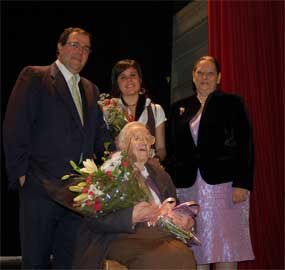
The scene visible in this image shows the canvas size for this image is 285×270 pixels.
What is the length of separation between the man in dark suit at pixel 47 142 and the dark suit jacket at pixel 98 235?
27 cm

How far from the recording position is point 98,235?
2.65m

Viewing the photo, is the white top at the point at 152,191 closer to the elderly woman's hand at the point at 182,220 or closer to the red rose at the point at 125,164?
the elderly woman's hand at the point at 182,220

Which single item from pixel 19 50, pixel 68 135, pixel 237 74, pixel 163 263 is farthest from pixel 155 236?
pixel 19 50

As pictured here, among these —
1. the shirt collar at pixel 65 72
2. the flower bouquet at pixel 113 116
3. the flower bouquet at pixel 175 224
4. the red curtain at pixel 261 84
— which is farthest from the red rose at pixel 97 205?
the red curtain at pixel 261 84

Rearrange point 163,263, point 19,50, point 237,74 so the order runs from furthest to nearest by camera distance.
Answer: point 19,50
point 237,74
point 163,263

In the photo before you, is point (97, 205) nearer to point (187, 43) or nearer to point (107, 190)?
A: point (107, 190)

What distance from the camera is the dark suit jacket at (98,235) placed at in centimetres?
255

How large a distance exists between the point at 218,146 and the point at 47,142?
112 centimetres

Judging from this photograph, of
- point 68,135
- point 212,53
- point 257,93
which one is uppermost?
point 212,53

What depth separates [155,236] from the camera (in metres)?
2.64

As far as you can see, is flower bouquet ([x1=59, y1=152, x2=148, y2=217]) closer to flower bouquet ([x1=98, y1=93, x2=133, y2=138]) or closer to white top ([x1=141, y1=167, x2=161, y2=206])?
white top ([x1=141, y1=167, x2=161, y2=206])

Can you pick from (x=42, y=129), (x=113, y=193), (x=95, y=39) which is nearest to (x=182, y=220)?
(x=113, y=193)

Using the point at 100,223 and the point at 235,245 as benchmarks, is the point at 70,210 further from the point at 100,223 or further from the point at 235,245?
the point at 235,245

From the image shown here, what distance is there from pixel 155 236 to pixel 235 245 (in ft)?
2.93
